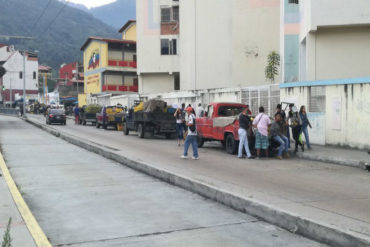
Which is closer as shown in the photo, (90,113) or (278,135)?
(278,135)

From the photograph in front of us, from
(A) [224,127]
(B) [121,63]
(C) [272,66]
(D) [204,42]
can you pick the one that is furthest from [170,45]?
(A) [224,127]

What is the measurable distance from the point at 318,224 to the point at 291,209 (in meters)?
1.02

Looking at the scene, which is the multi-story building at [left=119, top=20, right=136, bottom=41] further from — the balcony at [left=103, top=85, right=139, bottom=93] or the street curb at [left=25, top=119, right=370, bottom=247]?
the street curb at [left=25, top=119, right=370, bottom=247]

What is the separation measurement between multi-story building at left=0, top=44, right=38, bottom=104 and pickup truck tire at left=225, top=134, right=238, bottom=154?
92.7 m

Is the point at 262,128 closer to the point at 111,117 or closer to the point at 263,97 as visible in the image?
the point at 263,97

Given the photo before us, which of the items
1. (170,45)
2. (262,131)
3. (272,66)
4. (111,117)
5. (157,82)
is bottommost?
(262,131)

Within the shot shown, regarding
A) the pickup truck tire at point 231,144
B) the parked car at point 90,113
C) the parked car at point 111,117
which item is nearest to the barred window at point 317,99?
the pickup truck tire at point 231,144

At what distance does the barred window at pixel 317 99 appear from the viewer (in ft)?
55.7

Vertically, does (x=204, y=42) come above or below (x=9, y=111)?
above

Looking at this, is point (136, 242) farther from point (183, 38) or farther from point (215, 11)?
point (183, 38)

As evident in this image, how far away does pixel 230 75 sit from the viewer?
38.3m

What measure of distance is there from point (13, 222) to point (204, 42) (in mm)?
35266

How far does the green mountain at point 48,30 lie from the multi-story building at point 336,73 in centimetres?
11854

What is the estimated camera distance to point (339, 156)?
1344cm
